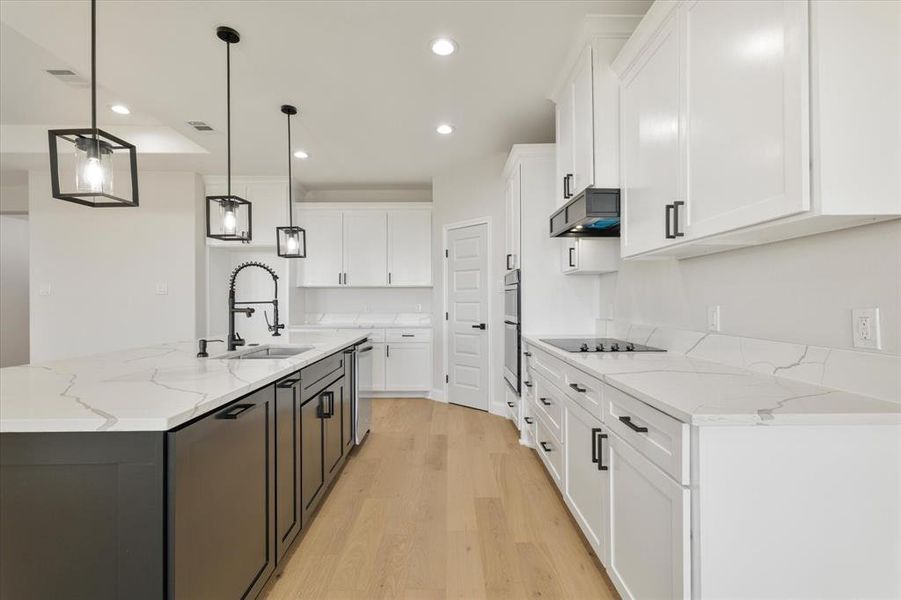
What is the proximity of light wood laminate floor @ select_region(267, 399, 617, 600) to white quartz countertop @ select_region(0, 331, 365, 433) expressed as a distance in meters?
0.91

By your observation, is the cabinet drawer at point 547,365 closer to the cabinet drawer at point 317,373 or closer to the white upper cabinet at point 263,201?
the cabinet drawer at point 317,373

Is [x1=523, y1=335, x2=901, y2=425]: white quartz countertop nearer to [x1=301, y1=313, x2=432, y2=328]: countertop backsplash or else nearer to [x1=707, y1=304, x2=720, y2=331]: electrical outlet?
[x1=707, y1=304, x2=720, y2=331]: electrical outlet

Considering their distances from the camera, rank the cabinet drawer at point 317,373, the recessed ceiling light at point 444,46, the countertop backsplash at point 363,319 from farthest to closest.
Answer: the countertop backsplash at point 363,319 < the recessed ceiling light at point 444,46 < the cabinet drawer at point 317,373

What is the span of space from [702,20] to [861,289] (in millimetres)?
1046

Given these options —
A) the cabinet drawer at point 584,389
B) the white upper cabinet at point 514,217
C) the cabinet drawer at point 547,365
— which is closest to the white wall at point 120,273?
the white upper cabinet at point 514,217

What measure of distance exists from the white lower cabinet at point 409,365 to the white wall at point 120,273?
2335 millimetres

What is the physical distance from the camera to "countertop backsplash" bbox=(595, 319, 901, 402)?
1146 millimetres

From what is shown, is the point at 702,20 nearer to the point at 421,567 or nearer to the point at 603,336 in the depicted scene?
the point at 603,336

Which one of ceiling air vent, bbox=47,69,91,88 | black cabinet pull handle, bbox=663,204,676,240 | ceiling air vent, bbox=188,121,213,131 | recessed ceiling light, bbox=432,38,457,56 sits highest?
ceiling air vent, bbox=47,69,91,88

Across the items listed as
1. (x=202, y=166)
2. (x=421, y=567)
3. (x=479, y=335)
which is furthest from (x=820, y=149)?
(x=202, y=166)

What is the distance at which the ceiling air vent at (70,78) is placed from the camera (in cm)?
294

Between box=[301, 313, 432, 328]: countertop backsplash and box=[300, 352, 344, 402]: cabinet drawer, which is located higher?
box=[301, 313, 432, 328]: countertop backsplash

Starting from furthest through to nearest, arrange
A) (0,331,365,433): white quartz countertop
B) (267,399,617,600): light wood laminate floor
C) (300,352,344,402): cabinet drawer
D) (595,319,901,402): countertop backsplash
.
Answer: (300,352,344,402): cabinet drawer
(267,399,617,600): light wood laminate floor
(595,319,901,402): countertop backsplash
(0,331,365,433): white quartz countertop

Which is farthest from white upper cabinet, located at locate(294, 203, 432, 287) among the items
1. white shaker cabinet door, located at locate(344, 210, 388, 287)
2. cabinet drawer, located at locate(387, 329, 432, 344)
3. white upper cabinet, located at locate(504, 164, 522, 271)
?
white upper cabinet, located at locate(504, 164, 522, 271)
